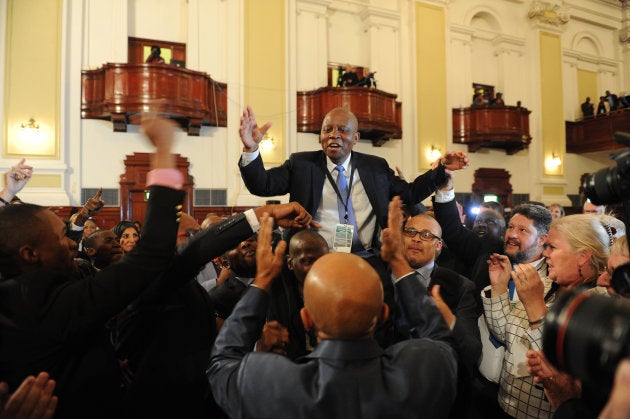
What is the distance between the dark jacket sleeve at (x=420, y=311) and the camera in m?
1.38

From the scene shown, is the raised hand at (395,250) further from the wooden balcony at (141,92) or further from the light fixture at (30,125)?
the light fixture at (30,125)

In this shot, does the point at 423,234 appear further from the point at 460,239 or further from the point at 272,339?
the point at 272,339

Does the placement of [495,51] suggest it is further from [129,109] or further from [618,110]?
[129,109]

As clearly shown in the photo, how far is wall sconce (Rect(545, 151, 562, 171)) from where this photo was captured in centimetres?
1332

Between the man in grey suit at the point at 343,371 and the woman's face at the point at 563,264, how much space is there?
3.15ft

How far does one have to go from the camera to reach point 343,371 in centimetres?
115

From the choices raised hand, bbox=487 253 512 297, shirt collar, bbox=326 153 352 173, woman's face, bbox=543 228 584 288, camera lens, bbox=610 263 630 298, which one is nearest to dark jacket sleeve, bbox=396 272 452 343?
camera lens, bbox=610 263 630 298

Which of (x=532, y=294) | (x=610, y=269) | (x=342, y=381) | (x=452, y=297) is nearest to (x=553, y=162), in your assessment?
(x=452, y=297)

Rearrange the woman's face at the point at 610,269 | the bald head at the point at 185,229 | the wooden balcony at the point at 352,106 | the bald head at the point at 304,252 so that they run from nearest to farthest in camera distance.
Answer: the woman's face at the point at 610,269, the bald head at the point at 304,252, the bald head at the point at 185,229, the wooden balcony at the point at 352,106

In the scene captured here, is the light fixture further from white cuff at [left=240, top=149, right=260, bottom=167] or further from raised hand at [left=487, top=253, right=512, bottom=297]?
raised hand at [left=487, top=253, right=512, bottom=297]

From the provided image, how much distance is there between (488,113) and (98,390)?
470 inches

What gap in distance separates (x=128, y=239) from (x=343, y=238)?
2266mm

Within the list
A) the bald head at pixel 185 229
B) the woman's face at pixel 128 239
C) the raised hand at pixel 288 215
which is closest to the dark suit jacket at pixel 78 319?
the raised hand at pixel 288 215

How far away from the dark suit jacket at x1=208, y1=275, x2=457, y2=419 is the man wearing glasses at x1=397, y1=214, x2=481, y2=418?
30 cm
